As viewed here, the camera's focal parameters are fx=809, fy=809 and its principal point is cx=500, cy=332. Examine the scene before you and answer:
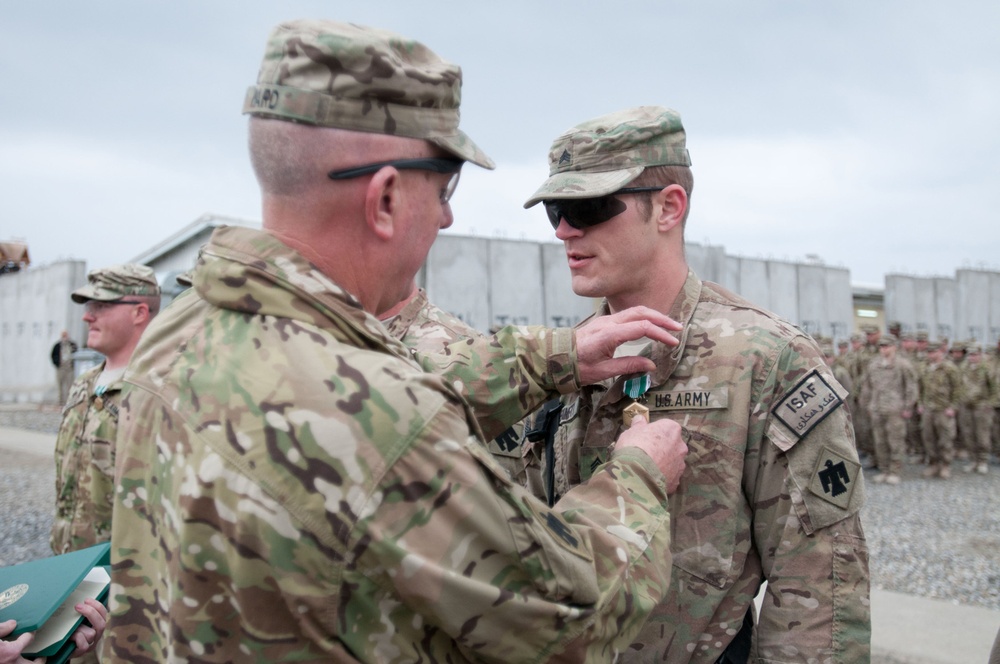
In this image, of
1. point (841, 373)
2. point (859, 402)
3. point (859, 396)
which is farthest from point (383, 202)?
point (859, 396)

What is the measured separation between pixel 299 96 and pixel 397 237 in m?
0.29

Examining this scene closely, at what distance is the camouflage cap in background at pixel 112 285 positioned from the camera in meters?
4.54

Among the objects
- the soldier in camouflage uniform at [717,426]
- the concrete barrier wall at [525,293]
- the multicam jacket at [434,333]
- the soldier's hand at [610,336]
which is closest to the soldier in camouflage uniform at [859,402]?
the concrete barrier wall at [525,293]

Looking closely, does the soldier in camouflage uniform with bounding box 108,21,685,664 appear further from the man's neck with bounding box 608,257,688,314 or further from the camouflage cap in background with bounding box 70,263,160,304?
the camouflage cap in background with bounding box 70,263,160,304

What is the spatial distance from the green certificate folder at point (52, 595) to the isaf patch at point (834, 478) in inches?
73.8

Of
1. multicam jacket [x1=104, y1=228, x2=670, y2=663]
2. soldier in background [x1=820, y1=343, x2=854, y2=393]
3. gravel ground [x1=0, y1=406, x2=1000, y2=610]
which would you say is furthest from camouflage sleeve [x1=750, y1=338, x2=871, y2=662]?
soldier in background [x1=820, y1=343, x2=854, y2=393]

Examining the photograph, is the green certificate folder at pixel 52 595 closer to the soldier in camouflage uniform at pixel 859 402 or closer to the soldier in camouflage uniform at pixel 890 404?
the soldier in camouflage uniform at pixel 890 404

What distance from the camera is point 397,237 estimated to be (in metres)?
1.48

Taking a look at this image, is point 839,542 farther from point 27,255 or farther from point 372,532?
point 27,255

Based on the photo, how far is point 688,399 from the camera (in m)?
2.25

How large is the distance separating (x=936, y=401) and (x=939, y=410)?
181 millimetres

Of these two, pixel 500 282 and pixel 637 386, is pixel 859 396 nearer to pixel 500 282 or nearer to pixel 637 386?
pixel 500 282

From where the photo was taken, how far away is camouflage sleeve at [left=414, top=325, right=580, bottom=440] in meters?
2.05

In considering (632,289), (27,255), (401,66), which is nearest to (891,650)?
(632,289)
